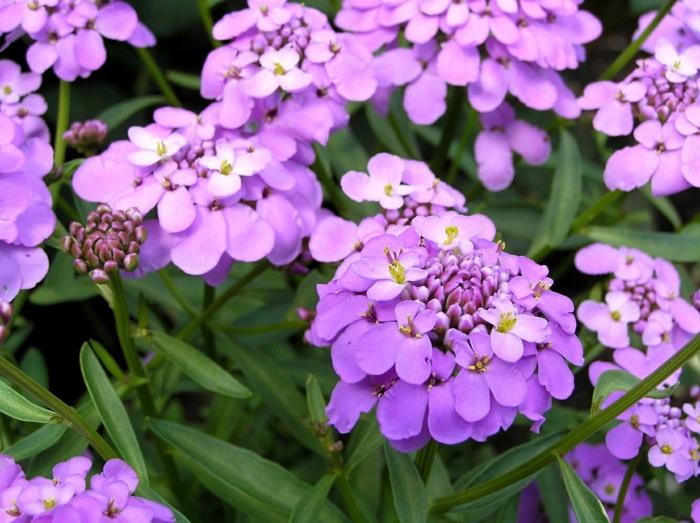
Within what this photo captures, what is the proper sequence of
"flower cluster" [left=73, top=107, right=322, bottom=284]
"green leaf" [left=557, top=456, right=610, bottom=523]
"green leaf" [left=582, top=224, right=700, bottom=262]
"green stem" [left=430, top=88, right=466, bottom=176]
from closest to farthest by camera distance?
"green leaf" [left=557, top=456, right=610, bottom=523]
"flower cluster" [left=73, top=107, right=322, bottom=284]
"green leaf" [left=582, top=224, right=700, bottom=262]
"green stem" [left=430, top=88, right=466, bottom=176]

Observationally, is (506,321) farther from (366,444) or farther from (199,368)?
(199,368)

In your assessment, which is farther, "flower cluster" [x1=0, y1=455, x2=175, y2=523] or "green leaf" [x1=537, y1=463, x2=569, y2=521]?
"green leaf" [x1=537, y1=463, x2=569, y2=521]

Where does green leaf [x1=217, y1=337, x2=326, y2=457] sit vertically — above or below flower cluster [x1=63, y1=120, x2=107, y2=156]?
below

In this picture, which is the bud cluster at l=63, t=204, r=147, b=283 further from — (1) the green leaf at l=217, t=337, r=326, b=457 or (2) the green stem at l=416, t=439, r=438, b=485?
(2) the green stem at l=416, t=439, r=438, b=485

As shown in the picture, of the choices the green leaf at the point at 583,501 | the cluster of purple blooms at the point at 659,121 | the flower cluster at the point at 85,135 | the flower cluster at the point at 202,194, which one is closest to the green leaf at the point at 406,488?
the green leaf at the point at 583,501

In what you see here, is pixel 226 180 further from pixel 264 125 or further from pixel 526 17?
pixel 526 17

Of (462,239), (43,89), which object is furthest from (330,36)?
(43,89)

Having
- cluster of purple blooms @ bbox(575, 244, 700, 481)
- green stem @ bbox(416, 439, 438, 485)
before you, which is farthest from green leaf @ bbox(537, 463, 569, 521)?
green stem @ bbox(416, 439, 438, 485)
